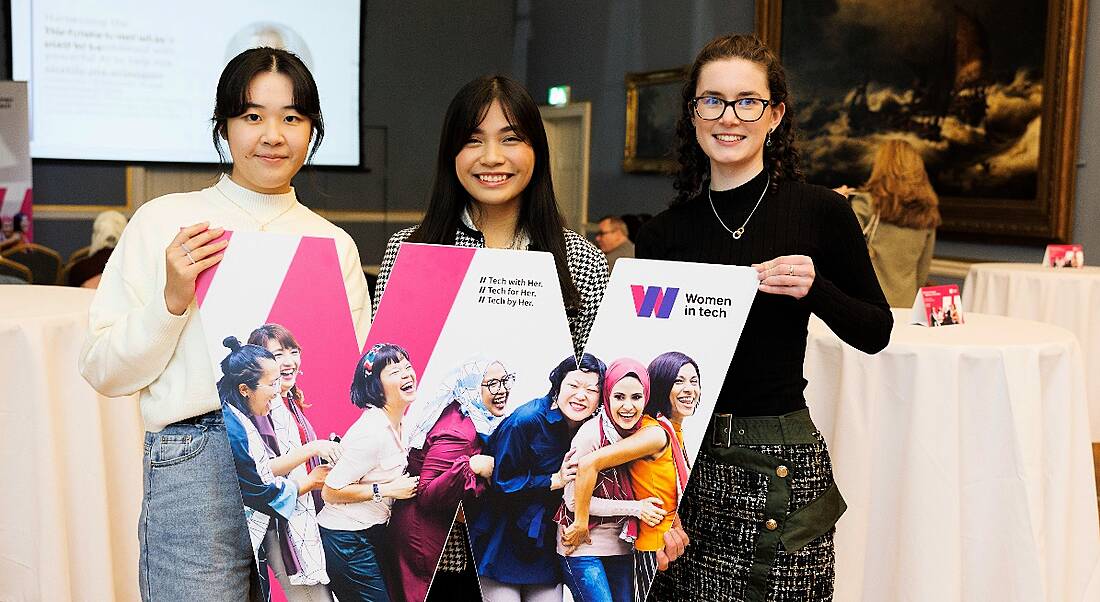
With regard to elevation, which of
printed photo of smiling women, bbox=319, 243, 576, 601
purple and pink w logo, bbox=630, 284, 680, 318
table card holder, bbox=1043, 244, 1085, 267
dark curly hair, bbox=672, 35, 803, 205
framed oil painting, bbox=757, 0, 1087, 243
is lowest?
printed photo of smiling women, bbox=319, 243, 576, 601

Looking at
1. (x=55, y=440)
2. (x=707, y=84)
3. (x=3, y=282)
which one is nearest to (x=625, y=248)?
(x=3, y=282)

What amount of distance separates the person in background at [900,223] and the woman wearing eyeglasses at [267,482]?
3.95 meters

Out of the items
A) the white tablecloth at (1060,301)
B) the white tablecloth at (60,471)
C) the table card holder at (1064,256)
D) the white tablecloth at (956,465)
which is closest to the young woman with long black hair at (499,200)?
the white tablecloth at (956,465)

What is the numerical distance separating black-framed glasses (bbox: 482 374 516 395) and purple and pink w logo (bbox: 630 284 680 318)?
0.78 feet

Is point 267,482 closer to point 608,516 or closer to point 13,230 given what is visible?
point 608,516

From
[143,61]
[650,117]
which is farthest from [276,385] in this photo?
[143,61]

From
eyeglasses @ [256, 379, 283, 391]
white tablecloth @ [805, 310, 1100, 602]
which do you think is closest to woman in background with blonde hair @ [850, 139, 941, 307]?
white tablecloth @ [805, 310, 1100, 602]

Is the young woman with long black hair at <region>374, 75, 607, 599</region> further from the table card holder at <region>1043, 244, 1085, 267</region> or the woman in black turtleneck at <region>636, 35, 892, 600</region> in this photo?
the table card holder at <region>1043, 244, 1085, 267</region>

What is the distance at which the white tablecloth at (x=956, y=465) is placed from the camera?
2750 mm

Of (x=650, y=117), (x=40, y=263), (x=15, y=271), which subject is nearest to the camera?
(x=15, y=271)

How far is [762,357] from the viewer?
5.96 ft

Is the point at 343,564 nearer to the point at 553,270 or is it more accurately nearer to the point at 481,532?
the point at 481,532

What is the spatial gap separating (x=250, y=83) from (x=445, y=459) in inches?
28.2

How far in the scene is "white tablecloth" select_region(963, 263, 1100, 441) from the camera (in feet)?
15.9
